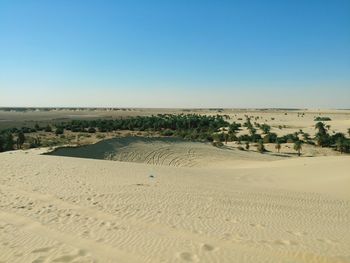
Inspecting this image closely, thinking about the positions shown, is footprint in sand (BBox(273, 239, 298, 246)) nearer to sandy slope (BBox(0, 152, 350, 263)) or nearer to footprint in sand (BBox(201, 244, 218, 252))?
sandy slope (BBox(0, 152, 350, 263))

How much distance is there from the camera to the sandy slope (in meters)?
7.05

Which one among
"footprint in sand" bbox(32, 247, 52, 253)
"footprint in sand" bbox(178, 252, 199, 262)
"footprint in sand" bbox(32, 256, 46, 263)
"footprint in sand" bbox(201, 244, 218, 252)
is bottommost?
"footprint in sand" bbox(201, 244, 218, 252)

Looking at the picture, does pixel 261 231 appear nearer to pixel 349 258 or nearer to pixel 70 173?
pixel 349 258

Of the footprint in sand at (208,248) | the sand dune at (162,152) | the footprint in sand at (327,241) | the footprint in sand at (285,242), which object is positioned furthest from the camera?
the sand dune at (162,152)

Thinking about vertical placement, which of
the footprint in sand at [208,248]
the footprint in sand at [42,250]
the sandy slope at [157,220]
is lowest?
the sandy slope at [157,220]

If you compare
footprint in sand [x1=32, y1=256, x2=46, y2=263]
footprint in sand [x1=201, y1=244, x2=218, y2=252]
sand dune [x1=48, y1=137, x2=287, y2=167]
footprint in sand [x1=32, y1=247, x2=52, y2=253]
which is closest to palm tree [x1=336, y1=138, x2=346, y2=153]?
sand dune [x1=48, y1=137, x2=287, y2=167]

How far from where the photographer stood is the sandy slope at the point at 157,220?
705cm

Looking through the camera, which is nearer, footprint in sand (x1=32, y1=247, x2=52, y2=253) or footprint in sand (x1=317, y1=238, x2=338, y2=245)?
footprint in sand (x1=32, y1=247, x2=52, y2=253)

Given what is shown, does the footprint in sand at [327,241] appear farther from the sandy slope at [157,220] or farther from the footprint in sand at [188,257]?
the footprint in sand at [188,257]

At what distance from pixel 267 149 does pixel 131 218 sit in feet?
103

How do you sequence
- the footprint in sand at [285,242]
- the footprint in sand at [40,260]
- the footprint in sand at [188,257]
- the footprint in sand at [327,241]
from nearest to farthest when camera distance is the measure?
1. the footprint in sand at [40,260]
2. the footprint in sand at [188,257]
3. the footprint in sand at [285,242]
4. the footprint in sand at [327,241]

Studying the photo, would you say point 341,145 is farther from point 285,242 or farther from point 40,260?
point 40,260

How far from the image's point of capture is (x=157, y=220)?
9469 millimetres

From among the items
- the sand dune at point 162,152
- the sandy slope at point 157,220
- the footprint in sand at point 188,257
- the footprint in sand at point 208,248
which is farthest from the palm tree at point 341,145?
the footprint in sand at point 188,257
